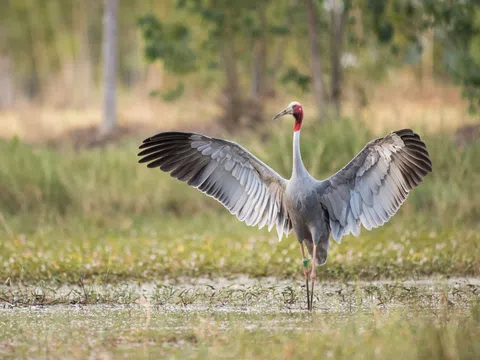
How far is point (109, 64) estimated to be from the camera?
23.9 meters

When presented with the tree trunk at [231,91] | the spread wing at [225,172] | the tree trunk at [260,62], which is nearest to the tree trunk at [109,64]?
the tree trunk at [231,91]

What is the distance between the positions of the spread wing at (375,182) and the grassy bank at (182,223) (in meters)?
0.98

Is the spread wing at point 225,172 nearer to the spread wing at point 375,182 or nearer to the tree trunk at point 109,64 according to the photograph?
the spread wing at point 375,182

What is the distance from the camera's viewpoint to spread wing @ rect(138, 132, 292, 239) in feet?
28.3

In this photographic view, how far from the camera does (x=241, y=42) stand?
86.9 ft

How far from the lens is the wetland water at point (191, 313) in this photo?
6.25 metres

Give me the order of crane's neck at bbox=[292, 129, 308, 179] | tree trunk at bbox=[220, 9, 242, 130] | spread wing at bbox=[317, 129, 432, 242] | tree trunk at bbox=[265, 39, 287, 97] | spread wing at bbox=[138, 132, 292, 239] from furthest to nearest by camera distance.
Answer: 1. tree trunk at bbox=[265, 39, 287, 97]
2. tree trunk at bbox=[220, 9, 242, 130]
3. spread wing at bbox=[138, 132, 292, 239]
4. spread wing at bbox=[317, 129, 432, 242]
5. crane's neck at bbox=[292, 129, 308, 179]

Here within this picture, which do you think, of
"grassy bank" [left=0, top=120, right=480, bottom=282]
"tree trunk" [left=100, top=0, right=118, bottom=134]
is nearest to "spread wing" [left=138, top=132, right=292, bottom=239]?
"grassy bank" [left=0, top=120, right=480, bottom=282]

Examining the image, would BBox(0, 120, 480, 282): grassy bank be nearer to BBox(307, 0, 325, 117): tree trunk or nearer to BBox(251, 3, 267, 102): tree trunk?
BBox(307, 0, 325, 117): tree trunk

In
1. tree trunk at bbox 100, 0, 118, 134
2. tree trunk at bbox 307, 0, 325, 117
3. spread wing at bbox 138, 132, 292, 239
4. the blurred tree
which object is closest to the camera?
spread wing at bbox 138, 132, 292, 239

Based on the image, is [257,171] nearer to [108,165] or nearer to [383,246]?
[383,246]

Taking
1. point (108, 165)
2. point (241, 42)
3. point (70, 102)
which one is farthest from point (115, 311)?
point (70, 102)

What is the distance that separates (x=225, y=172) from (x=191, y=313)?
1724 millimetres

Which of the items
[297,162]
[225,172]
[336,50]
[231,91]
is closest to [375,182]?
[297,162]
